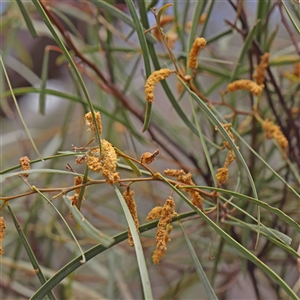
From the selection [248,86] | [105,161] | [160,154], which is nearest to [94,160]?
[105,161]

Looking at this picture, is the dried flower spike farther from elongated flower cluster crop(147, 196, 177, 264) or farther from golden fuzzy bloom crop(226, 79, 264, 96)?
golden fuzzy bloom crop(226, 79, 264, 96)

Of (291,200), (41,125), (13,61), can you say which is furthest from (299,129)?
(41,125)

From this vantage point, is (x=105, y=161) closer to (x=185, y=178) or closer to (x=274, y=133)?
(x=185, y=178)

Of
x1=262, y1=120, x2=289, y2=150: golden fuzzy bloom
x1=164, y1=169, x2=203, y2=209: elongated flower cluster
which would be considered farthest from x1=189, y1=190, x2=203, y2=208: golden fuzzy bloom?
x1=262, y1=120, x2=289, y2=150: golden fuzzy bloom

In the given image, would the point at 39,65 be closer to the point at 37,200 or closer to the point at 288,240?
the point at 37,200

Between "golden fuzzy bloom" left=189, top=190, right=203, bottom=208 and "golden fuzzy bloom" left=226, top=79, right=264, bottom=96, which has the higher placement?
"golden fuzzy bloom" left=226, top=79, right=264, bottom=96

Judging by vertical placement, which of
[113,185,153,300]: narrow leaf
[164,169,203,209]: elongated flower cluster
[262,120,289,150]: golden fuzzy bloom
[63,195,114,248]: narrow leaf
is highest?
[262,120,289,150]: golden fuzzy bloom
